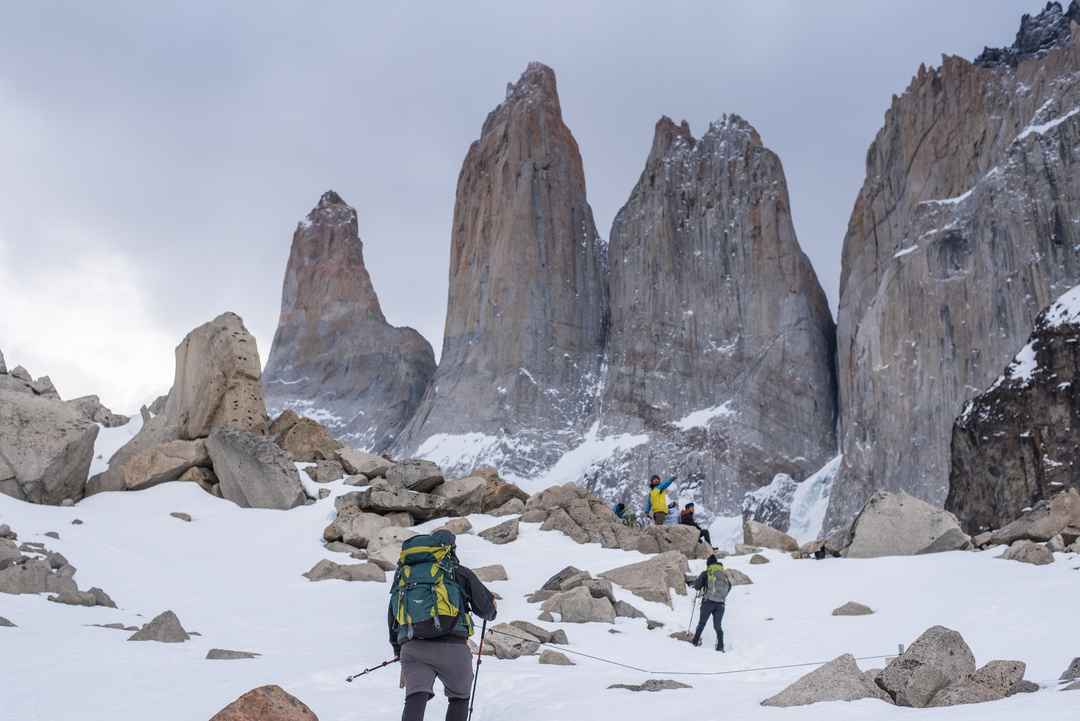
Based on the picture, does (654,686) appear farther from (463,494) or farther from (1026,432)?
(1026,432)

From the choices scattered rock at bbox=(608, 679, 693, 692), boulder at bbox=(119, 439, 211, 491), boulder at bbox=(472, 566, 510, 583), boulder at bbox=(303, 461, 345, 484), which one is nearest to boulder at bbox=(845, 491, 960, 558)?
boulder at bbox=(472, 566, 510, 583)

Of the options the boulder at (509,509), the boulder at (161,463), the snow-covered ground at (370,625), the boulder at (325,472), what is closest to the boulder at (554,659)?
the snow-covered ground at (370,625)

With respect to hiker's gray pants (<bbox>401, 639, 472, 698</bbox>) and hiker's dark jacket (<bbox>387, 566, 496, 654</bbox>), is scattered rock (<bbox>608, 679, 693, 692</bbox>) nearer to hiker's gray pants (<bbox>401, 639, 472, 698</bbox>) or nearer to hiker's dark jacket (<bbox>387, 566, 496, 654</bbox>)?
hiker's dark jacket (<bbox>387, 566, 496, 654</bbox>)

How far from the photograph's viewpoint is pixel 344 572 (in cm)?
1587

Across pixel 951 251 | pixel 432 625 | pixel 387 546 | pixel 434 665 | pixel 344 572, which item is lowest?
pixel 434 665

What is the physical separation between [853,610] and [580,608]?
13.9 feet

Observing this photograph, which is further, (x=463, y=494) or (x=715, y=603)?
(x=463, y=494)

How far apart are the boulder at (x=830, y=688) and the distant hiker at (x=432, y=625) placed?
261cm

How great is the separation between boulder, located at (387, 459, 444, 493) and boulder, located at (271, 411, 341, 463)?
378 cm

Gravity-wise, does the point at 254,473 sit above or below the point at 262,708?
above

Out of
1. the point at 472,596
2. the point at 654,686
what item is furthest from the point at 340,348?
the point at 472,596

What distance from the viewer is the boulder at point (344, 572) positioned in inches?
620

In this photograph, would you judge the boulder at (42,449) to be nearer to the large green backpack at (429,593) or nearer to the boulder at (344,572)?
the boulder at (344,572)

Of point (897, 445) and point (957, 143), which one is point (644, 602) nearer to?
point (897, 445)
